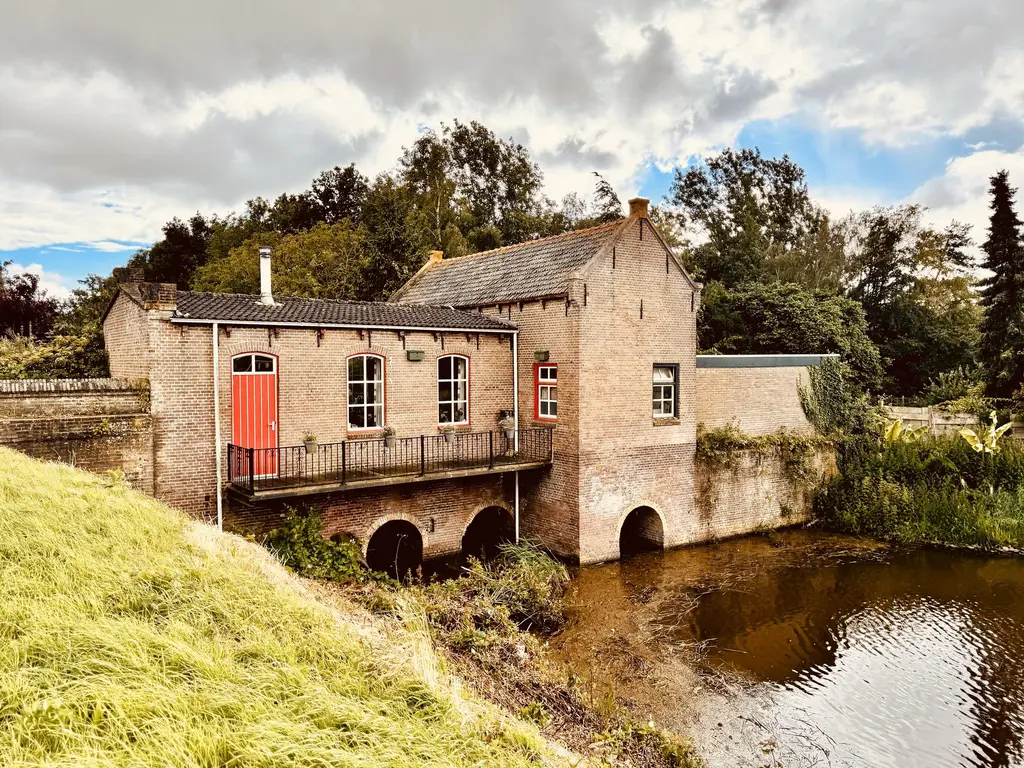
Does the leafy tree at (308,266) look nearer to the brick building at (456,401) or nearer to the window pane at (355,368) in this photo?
the brick building at (456,401)

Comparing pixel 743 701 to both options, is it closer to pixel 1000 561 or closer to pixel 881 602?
pixel 881 602

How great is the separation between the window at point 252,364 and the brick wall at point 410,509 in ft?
8.16

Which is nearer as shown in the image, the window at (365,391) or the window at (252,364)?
the window at (252,364)

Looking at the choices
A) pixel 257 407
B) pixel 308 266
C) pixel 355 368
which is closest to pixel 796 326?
pixel 355 368

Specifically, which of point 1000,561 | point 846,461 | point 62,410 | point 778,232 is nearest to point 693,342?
point 846,461

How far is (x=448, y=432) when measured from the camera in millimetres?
14086

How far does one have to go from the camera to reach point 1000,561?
15.2 m

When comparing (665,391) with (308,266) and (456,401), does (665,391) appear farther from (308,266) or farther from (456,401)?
(308,266)

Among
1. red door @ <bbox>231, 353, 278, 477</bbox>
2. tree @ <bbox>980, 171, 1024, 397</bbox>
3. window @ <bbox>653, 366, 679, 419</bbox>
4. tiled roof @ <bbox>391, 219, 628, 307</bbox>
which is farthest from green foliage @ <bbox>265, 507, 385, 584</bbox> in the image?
tree @ <bbox>980, 171, 1024, 397</bbox>

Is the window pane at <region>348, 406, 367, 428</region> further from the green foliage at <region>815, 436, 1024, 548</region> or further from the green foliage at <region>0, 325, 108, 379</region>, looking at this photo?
the green foliage at <region>815, 436, 1024, 548</region>

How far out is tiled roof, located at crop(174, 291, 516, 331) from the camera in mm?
11750

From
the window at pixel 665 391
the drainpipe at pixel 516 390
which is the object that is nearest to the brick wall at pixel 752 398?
the window at pixel 665 391

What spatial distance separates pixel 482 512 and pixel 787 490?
9036 mm

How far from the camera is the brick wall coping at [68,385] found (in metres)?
10.1
